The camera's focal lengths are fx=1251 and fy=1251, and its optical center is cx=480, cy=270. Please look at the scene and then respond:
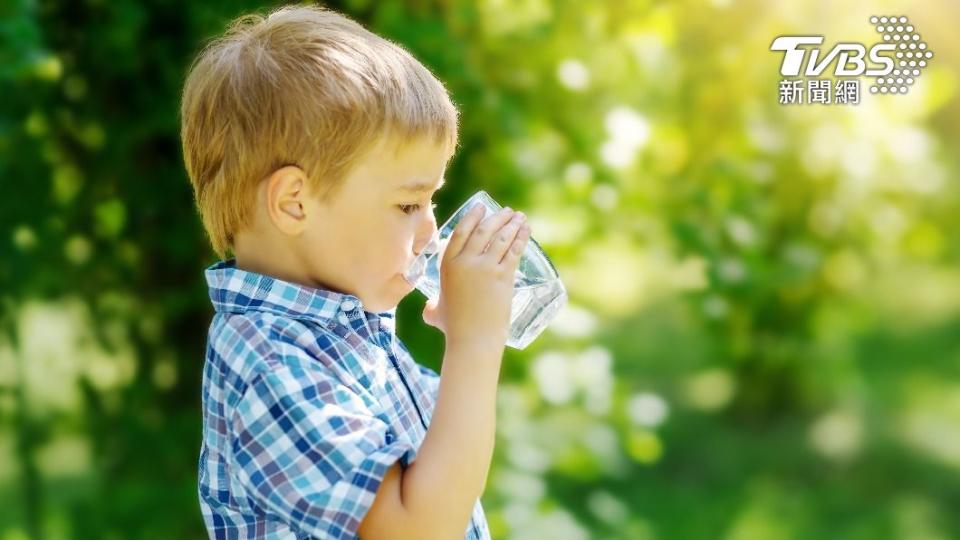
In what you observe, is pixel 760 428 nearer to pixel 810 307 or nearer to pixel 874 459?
pixel 874 459

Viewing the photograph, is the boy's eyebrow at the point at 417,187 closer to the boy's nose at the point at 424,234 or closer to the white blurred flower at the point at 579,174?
the boy's nose at the point at 424,234

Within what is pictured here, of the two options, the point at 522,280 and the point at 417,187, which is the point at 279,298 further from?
the point at 522,280

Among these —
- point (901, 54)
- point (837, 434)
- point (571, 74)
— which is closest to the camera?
point (571, 74)

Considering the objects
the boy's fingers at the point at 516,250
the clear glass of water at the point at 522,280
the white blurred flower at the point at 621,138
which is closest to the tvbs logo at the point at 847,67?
the white blurred flower at the point at 621,138

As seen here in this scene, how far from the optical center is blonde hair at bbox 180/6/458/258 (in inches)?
48.8

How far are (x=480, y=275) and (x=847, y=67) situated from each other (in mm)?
1998

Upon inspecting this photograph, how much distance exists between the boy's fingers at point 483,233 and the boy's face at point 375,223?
57 mm

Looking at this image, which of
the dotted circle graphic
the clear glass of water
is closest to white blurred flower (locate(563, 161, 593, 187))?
the dotted circle graphic

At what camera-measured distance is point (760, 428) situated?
15.2ft

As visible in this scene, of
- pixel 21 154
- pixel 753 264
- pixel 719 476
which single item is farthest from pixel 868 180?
pixel 21 154

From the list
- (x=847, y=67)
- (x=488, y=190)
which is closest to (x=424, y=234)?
(x=488, y=190)

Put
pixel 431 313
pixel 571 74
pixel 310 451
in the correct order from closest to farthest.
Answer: pixel 310 451, pixel 431 313, pixel 571 74

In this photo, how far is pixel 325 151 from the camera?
1239mm

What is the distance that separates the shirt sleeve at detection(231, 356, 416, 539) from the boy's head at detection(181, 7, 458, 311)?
0.52 feet
